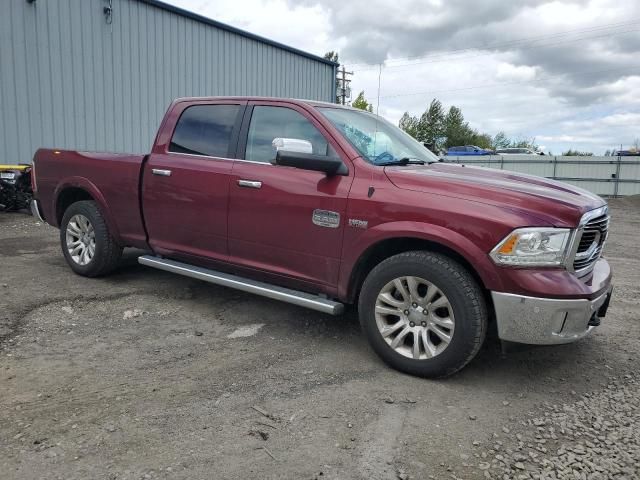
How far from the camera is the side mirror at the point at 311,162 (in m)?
3.62

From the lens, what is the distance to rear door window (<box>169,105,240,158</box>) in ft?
14.8

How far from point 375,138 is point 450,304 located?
5.33 ft

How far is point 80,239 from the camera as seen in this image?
18.1ft

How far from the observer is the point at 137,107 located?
1319 cm

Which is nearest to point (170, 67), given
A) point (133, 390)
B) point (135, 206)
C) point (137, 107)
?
point (137, 107)

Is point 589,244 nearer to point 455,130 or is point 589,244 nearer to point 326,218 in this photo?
point 326,218

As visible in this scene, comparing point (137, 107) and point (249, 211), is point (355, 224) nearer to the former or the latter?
point (249, 211)

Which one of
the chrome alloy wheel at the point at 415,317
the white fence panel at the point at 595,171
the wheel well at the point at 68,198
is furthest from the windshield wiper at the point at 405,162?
the white fence panel at the point at 595,171

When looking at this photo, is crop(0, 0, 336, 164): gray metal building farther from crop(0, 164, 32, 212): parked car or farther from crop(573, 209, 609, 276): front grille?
crop(573, 209, 609, 276): front grille

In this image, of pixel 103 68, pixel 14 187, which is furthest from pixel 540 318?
pixel 103 68

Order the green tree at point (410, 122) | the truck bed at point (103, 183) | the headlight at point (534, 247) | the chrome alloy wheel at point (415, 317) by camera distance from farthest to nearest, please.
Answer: the green tree at point (410, 122), the truck bed at point (103, 183), the chrome alloy wheel at point (415, 317), the headlight at point (534, 247)

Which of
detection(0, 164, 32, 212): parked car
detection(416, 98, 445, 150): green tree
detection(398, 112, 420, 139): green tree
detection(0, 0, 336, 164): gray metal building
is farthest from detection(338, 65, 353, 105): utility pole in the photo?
detection(416, 98, 445, 150): green tree

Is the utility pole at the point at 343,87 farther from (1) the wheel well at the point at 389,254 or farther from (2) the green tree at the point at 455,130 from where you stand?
(2) the green tree at the point at 455,130

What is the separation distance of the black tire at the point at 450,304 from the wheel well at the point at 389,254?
7 cm
